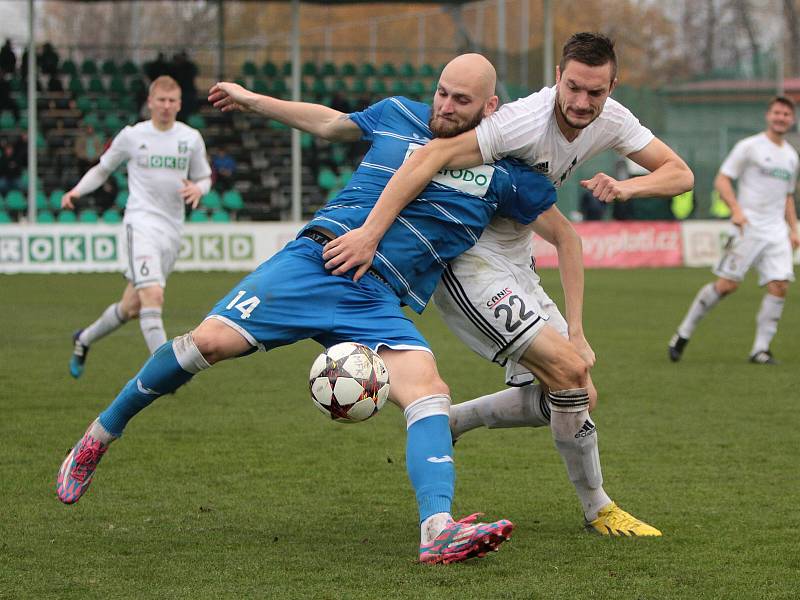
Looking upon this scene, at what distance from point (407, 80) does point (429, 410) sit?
88.7ft

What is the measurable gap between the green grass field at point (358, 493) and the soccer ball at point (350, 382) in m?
0.55

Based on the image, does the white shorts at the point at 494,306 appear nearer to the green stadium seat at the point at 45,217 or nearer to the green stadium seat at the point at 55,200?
the green stadium seat at the point at 45,217

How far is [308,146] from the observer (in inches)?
1134

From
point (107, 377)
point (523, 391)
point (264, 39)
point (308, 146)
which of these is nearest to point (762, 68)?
point (308, 146)

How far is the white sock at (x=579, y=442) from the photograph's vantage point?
A: 5.31 m

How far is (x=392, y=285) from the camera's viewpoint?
5148 mm

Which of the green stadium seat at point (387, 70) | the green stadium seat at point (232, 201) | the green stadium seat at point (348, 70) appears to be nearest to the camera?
the green stadium seat at point (232, 201)

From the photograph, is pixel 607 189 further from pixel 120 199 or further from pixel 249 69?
pixel 249 69

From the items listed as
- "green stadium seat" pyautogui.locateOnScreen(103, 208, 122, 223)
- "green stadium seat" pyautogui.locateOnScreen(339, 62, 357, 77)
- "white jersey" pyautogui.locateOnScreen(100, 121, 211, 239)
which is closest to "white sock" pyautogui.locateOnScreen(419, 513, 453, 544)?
"white jersey" pyautogui.locateOnScreen(100, 121, 211, 239)

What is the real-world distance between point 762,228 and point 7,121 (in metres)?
18.7

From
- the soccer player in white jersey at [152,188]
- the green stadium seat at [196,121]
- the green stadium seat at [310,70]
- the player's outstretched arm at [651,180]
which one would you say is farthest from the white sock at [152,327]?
the green stadium seat at [310,70]

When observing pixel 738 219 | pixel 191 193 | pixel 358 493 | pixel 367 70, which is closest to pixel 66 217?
pixel 367 70

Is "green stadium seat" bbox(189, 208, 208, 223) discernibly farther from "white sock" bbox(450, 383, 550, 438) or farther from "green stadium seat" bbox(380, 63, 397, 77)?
"white sock" bbox(450, 383, 550, 438)

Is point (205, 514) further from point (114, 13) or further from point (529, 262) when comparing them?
point (114, 13)
